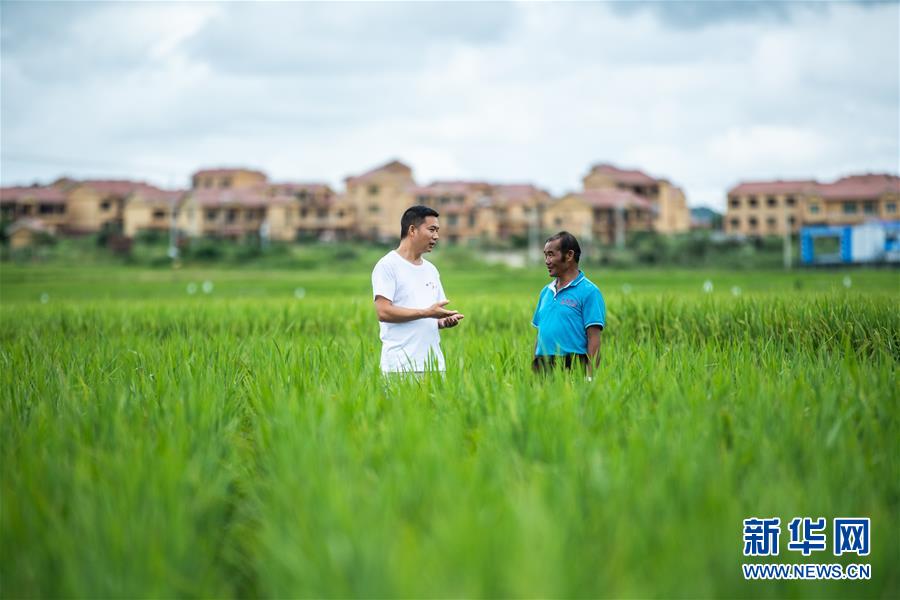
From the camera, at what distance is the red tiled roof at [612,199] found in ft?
201

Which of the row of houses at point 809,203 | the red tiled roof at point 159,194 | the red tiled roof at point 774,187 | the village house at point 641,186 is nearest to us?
the row of houses at point 809,203

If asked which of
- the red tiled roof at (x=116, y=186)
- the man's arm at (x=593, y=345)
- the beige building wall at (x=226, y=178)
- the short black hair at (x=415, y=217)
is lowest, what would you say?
the man's arm at (x=593, y=345)

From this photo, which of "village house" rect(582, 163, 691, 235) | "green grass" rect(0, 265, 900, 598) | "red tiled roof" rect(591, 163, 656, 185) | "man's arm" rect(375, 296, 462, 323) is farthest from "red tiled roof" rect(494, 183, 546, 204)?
"green grass" rect(0, 265, 900, 598)

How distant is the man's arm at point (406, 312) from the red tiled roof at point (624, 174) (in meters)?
67.6

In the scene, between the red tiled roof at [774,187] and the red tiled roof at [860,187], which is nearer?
the red tiled roof at [860,187]

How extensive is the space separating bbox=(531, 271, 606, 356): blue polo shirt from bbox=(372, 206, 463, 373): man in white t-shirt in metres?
0.52

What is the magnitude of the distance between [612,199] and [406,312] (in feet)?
195

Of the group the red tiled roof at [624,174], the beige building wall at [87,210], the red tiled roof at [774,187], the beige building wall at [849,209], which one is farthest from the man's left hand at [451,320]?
the beige building wall at [87,210]

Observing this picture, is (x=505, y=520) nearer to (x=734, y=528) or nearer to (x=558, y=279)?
(x=734, y=528)

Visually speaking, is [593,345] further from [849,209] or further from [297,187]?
[297,187]

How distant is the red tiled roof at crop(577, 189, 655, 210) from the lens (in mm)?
61281

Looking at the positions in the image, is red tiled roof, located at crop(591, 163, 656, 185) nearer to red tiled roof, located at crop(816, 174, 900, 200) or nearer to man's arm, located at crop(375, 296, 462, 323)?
red tiled roof, located at crop(816, 174, 900, 200)

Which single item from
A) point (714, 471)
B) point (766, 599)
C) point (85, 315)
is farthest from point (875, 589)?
point (85, 315)

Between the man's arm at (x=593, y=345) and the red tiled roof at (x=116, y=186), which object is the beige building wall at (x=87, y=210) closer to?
the red tiled roof at (x=116, y=186)
